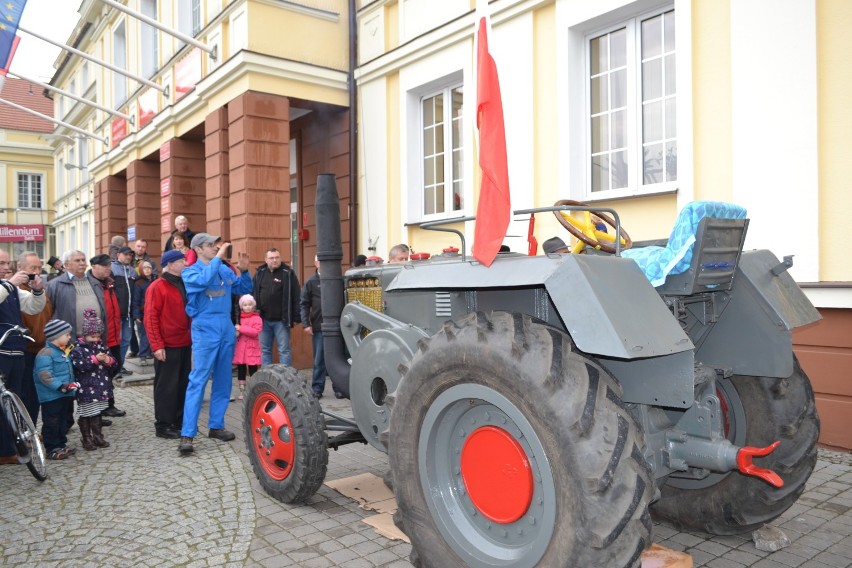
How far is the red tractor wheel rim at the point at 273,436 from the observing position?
3891 millimetres

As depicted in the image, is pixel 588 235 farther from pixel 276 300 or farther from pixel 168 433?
pixel 276 300

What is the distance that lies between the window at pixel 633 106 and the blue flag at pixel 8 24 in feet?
22.3

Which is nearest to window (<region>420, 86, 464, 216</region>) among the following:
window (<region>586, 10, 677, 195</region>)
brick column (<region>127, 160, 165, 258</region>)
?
window (<region>586, 10, 677, 195</region>)

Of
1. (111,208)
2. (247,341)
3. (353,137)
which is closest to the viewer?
(247,341)

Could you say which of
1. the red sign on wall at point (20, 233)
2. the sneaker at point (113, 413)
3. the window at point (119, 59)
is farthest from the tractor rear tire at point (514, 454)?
the red sign on wall at point (20, 233)

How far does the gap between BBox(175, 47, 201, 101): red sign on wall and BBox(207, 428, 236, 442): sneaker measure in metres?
7.28

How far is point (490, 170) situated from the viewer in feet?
9.07

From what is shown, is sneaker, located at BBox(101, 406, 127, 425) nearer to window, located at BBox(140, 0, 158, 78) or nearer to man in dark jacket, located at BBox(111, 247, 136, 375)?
man in dark jacket, located at BBox(111, 247, 136, 375)

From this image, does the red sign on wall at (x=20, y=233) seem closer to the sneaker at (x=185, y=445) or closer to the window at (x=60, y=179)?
the window at (x=60, y=179)

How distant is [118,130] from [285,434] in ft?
47.9

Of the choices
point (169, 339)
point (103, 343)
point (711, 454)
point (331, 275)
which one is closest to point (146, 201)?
point (103, 343)

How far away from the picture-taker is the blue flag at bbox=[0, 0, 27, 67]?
7.75 meters

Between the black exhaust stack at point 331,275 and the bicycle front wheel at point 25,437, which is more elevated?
the black exhaust stack at point 331,275

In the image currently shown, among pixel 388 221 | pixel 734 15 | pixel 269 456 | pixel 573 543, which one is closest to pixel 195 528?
pixel 269 456
